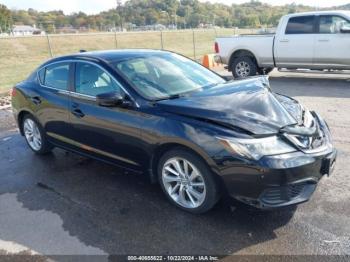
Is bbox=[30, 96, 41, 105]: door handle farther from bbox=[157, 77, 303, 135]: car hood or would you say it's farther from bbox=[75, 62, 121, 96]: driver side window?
bbox=[157, 77, 303, 135]: car hood

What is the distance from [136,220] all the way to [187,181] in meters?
0.63

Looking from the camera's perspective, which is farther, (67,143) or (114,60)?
(67,143)

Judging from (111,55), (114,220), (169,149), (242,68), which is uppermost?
(111,55)

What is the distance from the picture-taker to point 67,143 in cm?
493

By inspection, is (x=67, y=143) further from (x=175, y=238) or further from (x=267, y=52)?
(x=267, y=52)

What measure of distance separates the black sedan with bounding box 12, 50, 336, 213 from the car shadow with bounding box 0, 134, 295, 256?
0.26 meters

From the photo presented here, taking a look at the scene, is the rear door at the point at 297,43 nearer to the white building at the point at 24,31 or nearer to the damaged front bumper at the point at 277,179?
the damaged front bumper at the point at 277,179

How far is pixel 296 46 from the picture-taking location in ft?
34.6

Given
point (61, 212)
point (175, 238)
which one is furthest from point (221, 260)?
point (61, 212)

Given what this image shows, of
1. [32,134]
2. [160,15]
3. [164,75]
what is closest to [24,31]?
[160,15]

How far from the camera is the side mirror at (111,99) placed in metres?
3.85

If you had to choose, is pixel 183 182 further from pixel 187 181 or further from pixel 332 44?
pixel 332 44

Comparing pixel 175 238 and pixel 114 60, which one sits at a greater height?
pixel 114 60

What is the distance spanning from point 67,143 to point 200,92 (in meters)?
2.02
